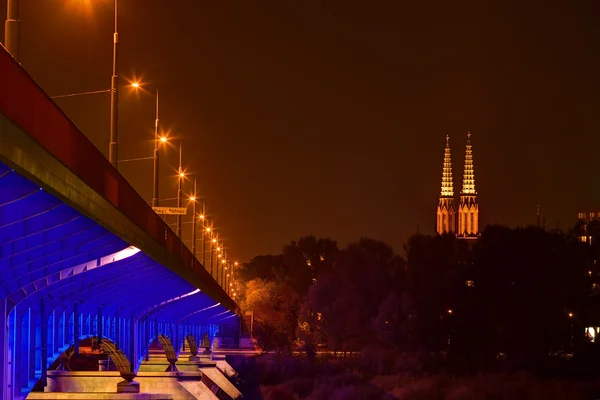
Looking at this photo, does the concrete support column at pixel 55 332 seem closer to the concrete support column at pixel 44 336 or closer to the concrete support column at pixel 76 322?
the concrete support column at pixel 44 336

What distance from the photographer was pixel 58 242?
66.4 feet

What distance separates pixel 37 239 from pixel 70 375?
1375 inches

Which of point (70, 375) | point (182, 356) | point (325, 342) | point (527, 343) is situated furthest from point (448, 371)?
point (70, 375)

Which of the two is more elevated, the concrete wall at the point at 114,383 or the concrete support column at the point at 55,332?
the concrete support column at the point at 55,332

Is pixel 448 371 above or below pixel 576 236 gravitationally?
below

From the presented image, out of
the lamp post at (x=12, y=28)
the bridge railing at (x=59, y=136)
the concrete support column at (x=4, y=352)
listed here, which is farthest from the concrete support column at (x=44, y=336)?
the lamp post at (x=12, y=28)

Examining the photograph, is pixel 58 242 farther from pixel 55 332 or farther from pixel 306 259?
pixel 306 259

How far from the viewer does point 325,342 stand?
4651 inches

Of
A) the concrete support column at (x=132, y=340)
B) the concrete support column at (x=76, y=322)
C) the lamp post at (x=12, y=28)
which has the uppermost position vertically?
the lamp post at (x=12, y=28)

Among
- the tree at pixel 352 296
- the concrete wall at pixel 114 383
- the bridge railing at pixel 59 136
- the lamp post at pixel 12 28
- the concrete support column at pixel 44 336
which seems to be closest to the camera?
the bridge railing at pixel 59 136

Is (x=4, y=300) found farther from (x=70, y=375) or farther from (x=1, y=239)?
(x=70, y=375)

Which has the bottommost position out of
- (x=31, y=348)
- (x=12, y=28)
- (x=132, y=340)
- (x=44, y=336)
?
(x=132, y=340)

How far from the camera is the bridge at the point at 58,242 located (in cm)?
1474

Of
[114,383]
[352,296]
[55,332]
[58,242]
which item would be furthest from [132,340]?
[352,296]
